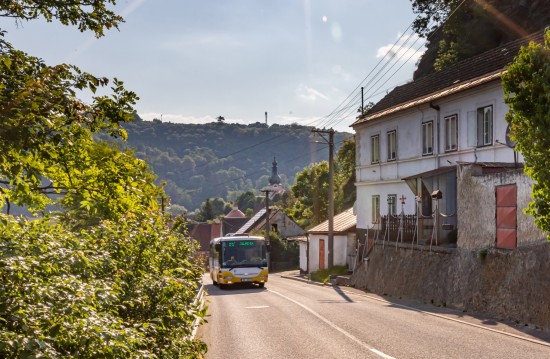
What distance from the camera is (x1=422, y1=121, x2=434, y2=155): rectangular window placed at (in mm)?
31547

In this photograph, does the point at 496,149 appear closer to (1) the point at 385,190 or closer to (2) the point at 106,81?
(1) the point at 385,190

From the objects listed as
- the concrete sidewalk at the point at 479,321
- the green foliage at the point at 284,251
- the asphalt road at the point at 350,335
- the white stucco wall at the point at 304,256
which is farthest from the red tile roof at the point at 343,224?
the asphalt road at the point at 350,335

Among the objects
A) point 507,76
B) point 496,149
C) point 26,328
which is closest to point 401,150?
point 496,149

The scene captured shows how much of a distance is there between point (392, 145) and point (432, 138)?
14.8ft

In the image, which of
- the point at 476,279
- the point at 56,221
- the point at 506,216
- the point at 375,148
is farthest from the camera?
the point at 375,148

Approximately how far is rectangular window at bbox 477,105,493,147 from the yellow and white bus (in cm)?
1466

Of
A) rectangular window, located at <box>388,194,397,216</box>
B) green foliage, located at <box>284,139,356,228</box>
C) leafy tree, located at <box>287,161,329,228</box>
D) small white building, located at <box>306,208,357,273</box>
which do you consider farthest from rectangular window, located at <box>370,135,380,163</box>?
leafy tree, located at <box>287,161,329,228</box>

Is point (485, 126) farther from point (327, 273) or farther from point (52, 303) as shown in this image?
point (52, 303)

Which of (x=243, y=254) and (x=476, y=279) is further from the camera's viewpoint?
(x=243, y=254)

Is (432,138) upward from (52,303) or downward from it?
upward

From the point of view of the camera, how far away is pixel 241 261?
36062mm

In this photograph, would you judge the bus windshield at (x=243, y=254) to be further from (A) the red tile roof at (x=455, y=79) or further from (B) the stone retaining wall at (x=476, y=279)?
(A) the red tile roof at (x=455, y=79)

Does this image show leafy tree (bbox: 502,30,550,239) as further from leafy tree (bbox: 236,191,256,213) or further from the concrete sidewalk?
leafy tree (bbox: 236,191,256,213)

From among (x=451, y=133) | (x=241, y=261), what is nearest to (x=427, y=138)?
(x=451, y=133)
